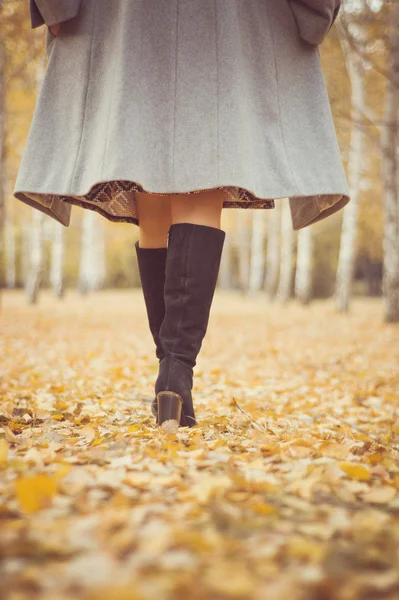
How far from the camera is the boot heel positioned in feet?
5.35

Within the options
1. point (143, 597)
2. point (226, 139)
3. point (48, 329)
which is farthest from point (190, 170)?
point (48, 329)

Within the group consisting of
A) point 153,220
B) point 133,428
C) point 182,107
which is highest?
point 182,107

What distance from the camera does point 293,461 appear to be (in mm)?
1410

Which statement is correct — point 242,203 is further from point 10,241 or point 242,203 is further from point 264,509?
point 10,241

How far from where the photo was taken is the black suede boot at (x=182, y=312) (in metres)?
1.64

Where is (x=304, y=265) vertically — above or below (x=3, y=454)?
above

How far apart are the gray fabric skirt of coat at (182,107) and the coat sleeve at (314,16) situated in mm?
51

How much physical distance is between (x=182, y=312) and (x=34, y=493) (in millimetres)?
796

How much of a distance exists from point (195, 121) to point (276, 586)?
130cm

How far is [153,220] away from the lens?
198cm

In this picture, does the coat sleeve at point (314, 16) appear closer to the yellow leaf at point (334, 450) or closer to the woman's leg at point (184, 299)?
the woman's leg at point (184, 299)

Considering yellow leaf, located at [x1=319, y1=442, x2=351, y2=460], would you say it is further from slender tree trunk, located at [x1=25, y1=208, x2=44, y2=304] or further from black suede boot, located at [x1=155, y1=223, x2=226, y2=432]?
slender tree trunk, located at [x1=25, y1=208, x2=44, y2=304]

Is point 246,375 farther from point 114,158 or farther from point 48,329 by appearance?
point 48,329

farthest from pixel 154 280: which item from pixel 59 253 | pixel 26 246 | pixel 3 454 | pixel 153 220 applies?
pixel 26 246
